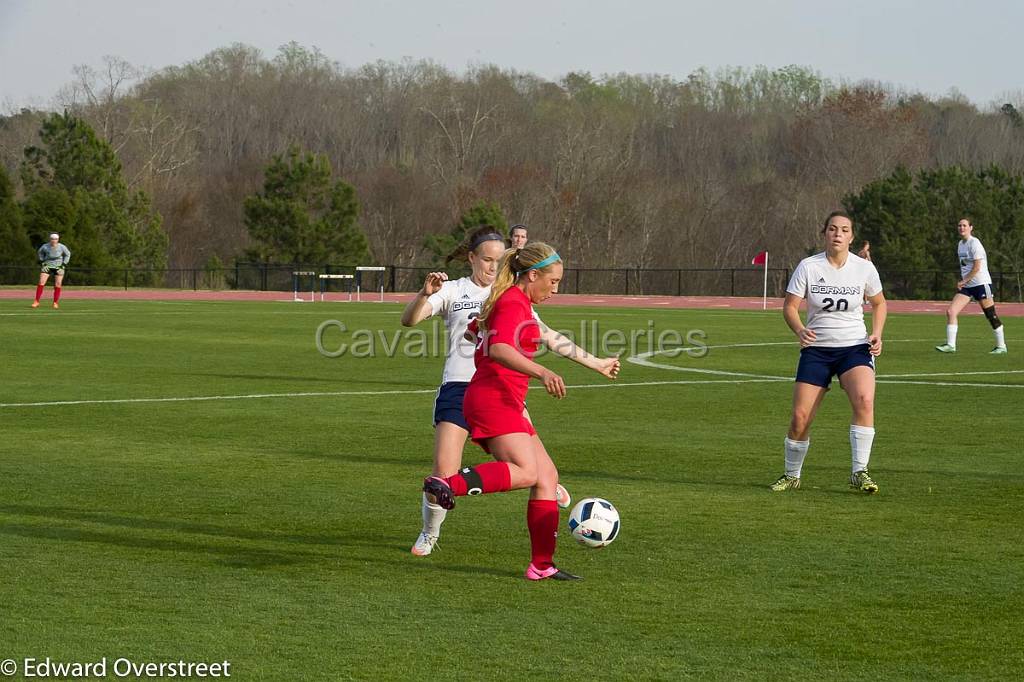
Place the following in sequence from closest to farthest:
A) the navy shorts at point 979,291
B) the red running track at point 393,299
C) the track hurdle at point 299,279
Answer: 1. the navy shorts at point 979,291
2. the red running track at point 393,299
3. the track hurdle at point 299,279

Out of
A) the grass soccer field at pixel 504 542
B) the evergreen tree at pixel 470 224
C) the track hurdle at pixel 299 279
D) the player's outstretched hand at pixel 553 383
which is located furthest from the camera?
the evergreen tree at pixel 470 224

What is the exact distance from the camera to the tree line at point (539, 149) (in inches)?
3659

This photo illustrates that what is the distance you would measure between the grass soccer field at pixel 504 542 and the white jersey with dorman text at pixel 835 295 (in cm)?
108

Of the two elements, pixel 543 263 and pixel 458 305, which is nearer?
pixel 543 263

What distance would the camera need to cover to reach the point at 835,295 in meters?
10.6

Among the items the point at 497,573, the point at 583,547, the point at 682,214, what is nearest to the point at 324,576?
the point at 497,573

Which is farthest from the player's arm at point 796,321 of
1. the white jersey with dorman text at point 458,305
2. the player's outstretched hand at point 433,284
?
the player's outstretched hand at point 433,284

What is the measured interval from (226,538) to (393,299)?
49698 mm

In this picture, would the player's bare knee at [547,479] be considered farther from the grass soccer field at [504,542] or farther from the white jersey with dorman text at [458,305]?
the white jersey with dorman text at [458,305]

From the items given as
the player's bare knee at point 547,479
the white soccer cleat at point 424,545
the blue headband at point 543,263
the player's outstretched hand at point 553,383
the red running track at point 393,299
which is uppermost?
the blue headband at point 543,263

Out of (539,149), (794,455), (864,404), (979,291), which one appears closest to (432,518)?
(794,455)

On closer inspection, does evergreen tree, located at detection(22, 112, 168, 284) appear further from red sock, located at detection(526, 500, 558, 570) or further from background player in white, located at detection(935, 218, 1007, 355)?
red sock, located at detection(526, 500, 558, 570)

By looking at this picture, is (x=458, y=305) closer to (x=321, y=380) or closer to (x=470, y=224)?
(x=321, y=380)

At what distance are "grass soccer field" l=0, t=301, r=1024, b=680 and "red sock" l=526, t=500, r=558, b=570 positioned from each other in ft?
0.54
